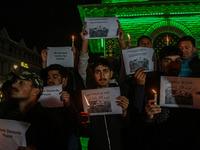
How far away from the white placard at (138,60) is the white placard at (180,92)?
0.62 meters

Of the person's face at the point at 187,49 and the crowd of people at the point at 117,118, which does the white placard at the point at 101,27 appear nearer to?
the crowd of people at the point at 117,118

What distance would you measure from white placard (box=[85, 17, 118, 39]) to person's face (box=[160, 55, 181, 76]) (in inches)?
43.8

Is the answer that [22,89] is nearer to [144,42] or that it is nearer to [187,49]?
[144,42]

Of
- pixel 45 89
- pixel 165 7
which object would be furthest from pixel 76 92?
pixel 165 7

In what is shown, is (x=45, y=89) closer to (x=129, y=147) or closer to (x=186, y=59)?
(x=129, y=147)

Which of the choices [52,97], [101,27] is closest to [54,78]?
[52,97]

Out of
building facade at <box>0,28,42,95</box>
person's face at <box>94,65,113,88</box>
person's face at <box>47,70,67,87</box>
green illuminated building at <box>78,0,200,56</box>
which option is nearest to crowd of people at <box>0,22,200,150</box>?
person's face at <box>94,65,113,88</box>

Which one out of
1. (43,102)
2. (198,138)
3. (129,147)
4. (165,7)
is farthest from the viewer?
(165,7)

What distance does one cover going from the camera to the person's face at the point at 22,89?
99.7 inches

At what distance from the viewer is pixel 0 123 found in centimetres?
205

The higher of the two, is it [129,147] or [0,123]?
[0,123]

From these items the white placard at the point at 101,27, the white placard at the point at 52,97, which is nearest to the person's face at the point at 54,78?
the white placard at the point at 52,97

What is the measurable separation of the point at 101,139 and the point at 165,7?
313 inches

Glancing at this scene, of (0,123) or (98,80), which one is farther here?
(98,80)
